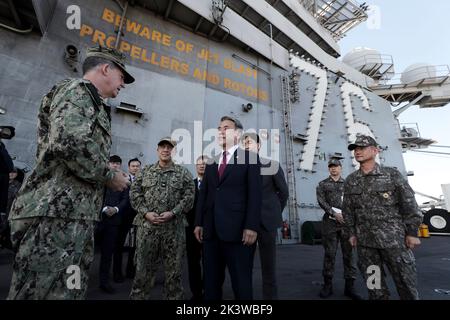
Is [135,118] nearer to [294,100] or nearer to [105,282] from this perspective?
[105,282]

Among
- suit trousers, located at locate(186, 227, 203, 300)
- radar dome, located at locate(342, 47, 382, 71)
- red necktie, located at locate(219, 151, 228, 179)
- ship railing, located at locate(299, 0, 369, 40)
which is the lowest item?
suit trousers, located at locate(186, 227, 203, 300)

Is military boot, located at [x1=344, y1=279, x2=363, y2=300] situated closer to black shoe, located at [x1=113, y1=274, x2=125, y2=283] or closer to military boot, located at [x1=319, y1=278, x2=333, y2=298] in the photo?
military boot, located at [x1=319, y1=278, x2=333, y2=298]

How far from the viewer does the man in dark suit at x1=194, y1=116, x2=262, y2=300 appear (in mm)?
1761

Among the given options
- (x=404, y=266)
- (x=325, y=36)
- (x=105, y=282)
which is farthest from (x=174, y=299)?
(x=325, y=36)

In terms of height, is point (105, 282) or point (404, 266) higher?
point (404, 266)

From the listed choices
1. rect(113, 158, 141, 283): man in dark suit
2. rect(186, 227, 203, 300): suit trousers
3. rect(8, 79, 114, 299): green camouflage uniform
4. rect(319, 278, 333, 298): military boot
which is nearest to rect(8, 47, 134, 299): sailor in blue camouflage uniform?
rect(8, 79, 114, 299): green camouflage uniform

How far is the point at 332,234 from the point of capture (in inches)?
135

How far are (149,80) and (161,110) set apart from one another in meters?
0.91

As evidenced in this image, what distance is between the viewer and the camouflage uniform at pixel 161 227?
2299 millimetres

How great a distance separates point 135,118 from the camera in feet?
20.9

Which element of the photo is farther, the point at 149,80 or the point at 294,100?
the point at 294,100

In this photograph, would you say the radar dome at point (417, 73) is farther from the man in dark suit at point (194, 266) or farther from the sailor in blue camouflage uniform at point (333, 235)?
the man in dark suit at point (194, 266)

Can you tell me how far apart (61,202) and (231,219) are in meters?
1.11

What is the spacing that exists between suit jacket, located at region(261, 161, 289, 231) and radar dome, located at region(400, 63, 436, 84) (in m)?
18.2
